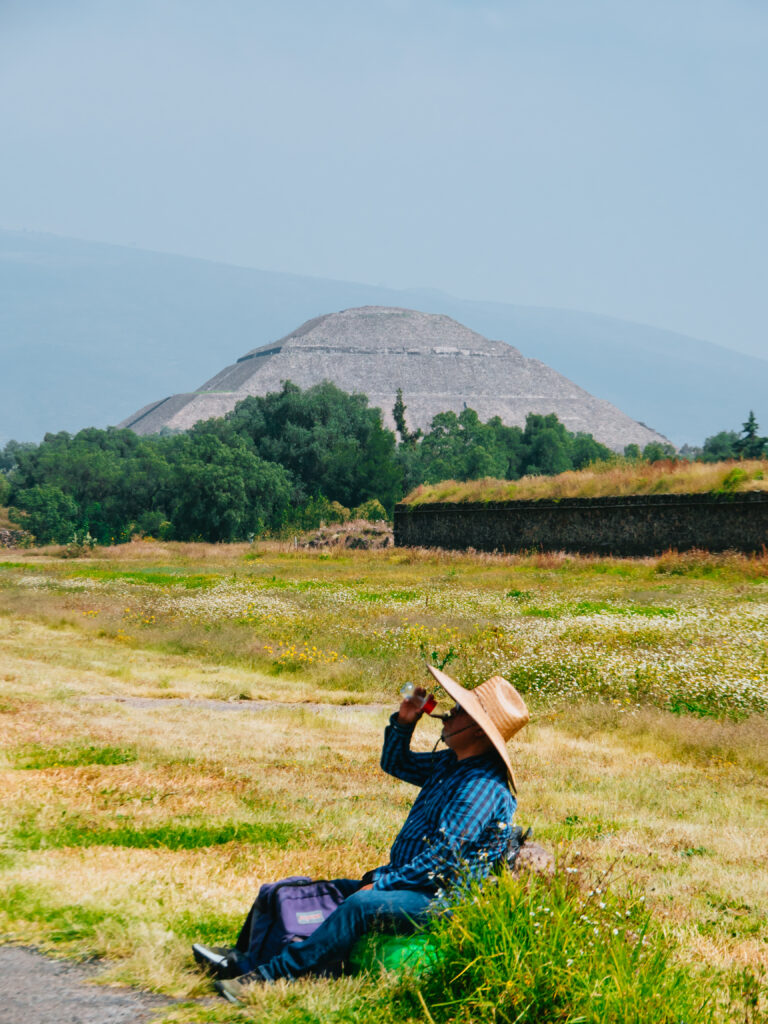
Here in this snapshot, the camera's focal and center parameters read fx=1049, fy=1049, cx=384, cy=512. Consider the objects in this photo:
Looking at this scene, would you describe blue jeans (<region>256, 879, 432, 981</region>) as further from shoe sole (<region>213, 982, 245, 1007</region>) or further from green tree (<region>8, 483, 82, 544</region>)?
green tree (<region>8, 483, 82, 544</region>)

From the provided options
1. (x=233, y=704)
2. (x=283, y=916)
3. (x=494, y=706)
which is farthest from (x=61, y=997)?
(x=233, y=704)

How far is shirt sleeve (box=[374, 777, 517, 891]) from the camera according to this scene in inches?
201

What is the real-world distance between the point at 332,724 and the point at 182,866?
8.52 metres

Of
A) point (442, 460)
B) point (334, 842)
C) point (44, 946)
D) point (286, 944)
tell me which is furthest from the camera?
point (442, 460)

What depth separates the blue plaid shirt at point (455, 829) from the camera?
16.8ft

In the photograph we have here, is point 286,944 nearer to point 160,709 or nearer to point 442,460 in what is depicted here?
point 160,709

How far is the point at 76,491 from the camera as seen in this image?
106062 millimetres

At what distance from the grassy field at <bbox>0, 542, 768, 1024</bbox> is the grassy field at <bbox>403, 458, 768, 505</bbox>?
11.2 meters

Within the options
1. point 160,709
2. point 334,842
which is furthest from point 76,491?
point 334,842

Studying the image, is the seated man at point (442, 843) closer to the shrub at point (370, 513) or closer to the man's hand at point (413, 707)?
the man's hand at point (413, 707)

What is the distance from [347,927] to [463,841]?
0.70m

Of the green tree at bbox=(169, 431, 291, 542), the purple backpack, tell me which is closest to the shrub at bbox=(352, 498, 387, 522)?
the green tree at bbox=(169, 431, 291, 542)

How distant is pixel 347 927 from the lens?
5.09m

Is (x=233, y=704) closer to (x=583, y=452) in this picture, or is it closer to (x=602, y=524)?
(x=602, y=524)
